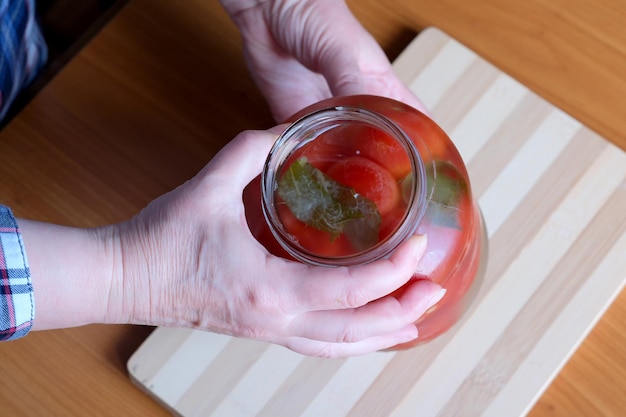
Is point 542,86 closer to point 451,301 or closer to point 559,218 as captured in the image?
point 559,218

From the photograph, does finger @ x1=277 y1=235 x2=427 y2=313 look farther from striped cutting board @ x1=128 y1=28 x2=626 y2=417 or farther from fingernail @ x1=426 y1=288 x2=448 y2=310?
striped cutting board @ x1=128 y1=28 x2=626 y2=417

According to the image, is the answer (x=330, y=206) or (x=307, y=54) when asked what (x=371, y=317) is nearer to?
(x=330, y=206)

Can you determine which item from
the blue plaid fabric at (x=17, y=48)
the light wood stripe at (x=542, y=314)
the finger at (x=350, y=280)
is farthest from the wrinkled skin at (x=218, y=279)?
the blue plaid fabric at (x=17, y=48)

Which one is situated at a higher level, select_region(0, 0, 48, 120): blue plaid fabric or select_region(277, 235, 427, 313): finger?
select_region(277, 235, 427, 313): finger

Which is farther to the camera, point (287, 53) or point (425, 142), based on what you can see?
point (287, 53)

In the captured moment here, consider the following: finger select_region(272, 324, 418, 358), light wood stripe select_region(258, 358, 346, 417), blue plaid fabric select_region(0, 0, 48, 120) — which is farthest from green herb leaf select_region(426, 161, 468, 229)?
blue plaid fabric select_region(0, 0, 48, 120)

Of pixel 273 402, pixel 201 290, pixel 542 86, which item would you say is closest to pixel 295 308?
pixel 201 290
